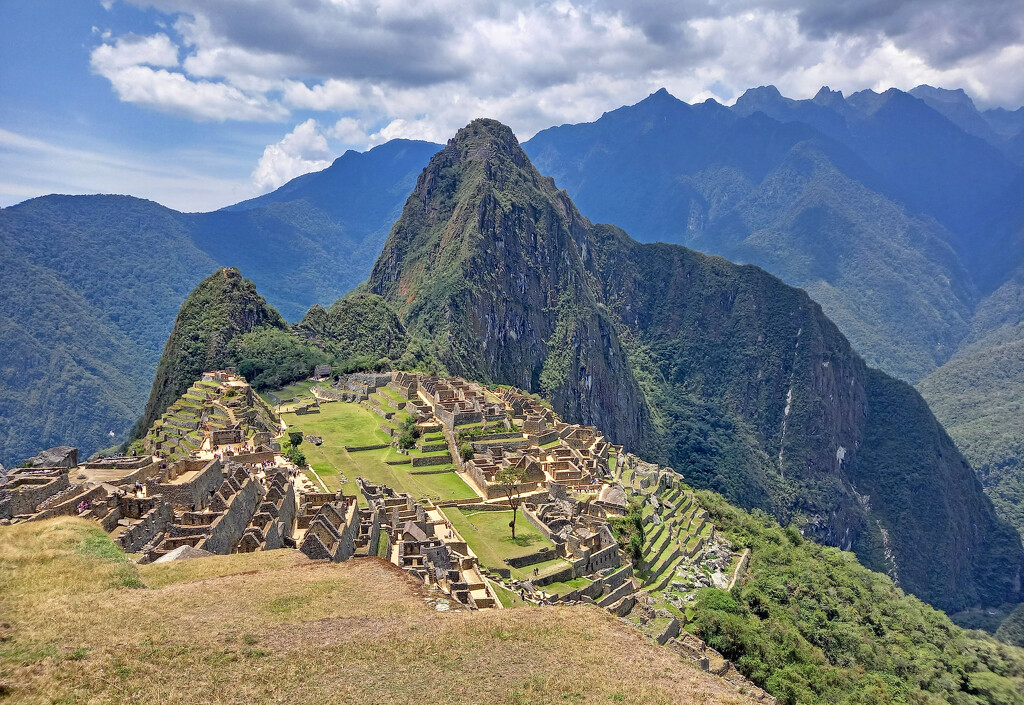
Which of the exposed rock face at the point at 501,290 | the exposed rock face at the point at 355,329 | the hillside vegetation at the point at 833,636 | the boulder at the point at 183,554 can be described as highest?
the exposed rock face at the point at 501,290

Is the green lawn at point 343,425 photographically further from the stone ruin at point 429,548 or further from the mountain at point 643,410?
the mountain at point 643,410

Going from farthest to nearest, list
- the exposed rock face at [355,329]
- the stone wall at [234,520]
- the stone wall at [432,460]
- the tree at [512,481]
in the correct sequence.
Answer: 1. the exposed rock face at [355,329]
2. the stone wall at [432,460]
3. the tree at [512,481]
4. the stone wall at [234,520]

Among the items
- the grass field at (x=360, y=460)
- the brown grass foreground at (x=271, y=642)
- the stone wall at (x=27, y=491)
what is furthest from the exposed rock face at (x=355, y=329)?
the brown grass foreground at (x=271, y=642)

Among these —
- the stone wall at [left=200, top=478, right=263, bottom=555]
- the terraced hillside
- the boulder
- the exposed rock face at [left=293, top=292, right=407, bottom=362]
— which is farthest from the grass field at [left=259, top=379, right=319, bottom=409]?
the boulder

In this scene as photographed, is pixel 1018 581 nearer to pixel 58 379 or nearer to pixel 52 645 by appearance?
pixel 52 645

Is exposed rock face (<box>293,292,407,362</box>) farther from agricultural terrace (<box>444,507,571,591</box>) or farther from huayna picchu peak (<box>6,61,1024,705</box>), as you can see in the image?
agricultural terrace (<box>444,507,571,591</box>)

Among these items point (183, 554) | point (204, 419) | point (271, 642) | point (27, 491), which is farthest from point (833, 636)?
point (204, 419)
